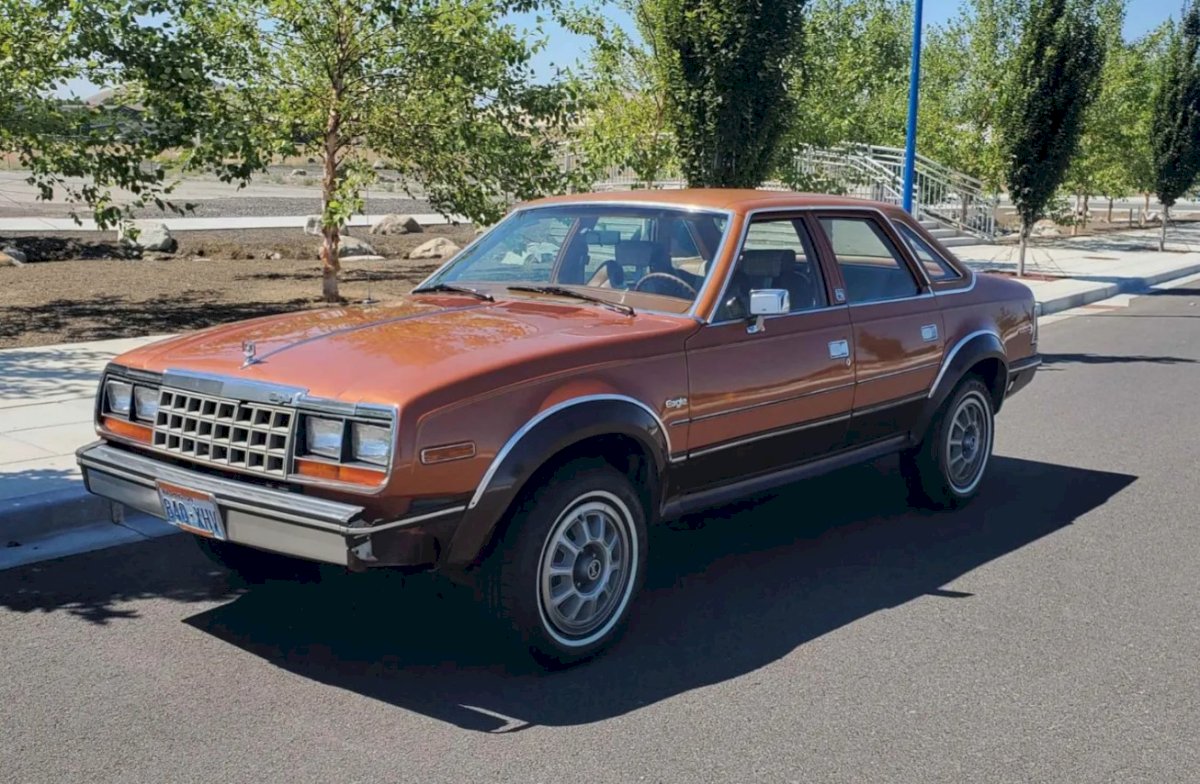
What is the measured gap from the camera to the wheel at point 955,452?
268 inches

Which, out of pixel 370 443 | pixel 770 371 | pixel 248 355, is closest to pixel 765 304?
pixel 770 371

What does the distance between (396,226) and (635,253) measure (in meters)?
19.6

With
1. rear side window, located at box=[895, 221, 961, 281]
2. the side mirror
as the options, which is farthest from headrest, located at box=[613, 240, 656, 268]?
rear side window, located at box=[895, 221, 961, 281]

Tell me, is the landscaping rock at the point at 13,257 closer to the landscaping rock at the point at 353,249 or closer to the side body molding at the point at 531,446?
the landscaping rock at the point at 353,249

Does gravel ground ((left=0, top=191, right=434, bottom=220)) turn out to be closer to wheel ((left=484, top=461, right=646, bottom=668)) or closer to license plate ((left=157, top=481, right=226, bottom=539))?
license plate ((left=157, top=481, right=226, bottom=539))

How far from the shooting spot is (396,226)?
2478 centimetres

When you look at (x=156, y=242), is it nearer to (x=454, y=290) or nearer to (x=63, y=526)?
(x=63, y=526)

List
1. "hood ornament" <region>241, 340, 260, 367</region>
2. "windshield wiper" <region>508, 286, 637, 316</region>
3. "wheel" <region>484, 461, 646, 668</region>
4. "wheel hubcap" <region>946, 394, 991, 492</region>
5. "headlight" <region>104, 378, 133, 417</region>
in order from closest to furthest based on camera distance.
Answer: "wheel" <region>484, 461, 646, 668</region>, "hood ornament" <region>241, 340, 260, 367</region>, "headlight" <region>104, 378, 133, 417</region>, "windshield wiper" <region>508, 286, 637, 316</region>, "wheel hubcap" <region>946, 394, 991, 492</region>

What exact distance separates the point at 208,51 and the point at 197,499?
28.8 feet

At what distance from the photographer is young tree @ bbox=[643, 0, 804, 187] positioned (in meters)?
12.3

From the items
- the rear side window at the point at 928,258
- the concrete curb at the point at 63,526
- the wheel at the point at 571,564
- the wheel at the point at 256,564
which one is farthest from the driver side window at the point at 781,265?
the concrete curb at the point at 63,526

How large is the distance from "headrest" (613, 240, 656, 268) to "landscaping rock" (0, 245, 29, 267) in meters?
13.2

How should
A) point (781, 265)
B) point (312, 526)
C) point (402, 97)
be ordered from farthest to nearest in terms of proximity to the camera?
1. point (402, 97)
2. point (781, 265)
3. point (312, 526)

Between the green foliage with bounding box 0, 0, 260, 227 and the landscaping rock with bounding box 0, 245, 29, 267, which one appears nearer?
the green foliage with bounding box 0, 0, 260, 227
